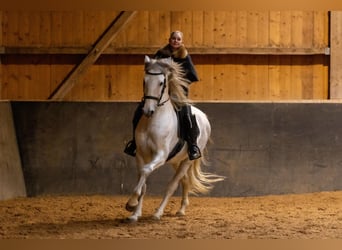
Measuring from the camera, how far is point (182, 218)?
25.5 ft

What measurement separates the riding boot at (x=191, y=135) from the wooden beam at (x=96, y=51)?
3.21 meters

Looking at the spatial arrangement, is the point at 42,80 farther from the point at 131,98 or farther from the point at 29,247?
the point at 29,247

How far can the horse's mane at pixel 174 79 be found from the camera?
22.9 ft

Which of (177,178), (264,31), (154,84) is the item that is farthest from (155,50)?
(154,84)

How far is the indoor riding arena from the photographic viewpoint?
7.72 meters

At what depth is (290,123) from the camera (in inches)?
382

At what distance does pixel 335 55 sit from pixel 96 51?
11.5 ft

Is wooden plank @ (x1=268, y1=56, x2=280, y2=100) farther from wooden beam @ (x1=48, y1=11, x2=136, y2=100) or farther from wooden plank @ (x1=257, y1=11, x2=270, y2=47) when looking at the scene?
wooden beam @ (x1=48, y1=11, x2=136, y2=100)

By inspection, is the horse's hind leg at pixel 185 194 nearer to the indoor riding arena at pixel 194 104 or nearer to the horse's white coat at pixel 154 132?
the indoor riding arena at pixel 194 104

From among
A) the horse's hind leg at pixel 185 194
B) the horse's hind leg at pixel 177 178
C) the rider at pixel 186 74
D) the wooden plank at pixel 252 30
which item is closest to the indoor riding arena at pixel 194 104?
the wooden plank at pixel 252 30

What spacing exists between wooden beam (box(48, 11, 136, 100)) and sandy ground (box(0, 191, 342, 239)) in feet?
6.21

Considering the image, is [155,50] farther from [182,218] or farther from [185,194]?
[182,218]

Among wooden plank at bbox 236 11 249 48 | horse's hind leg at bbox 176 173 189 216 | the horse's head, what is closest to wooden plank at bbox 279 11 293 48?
wooden plank at bbox 236 11 249 48

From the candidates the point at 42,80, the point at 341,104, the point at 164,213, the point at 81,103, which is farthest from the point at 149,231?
the point at 42,80
